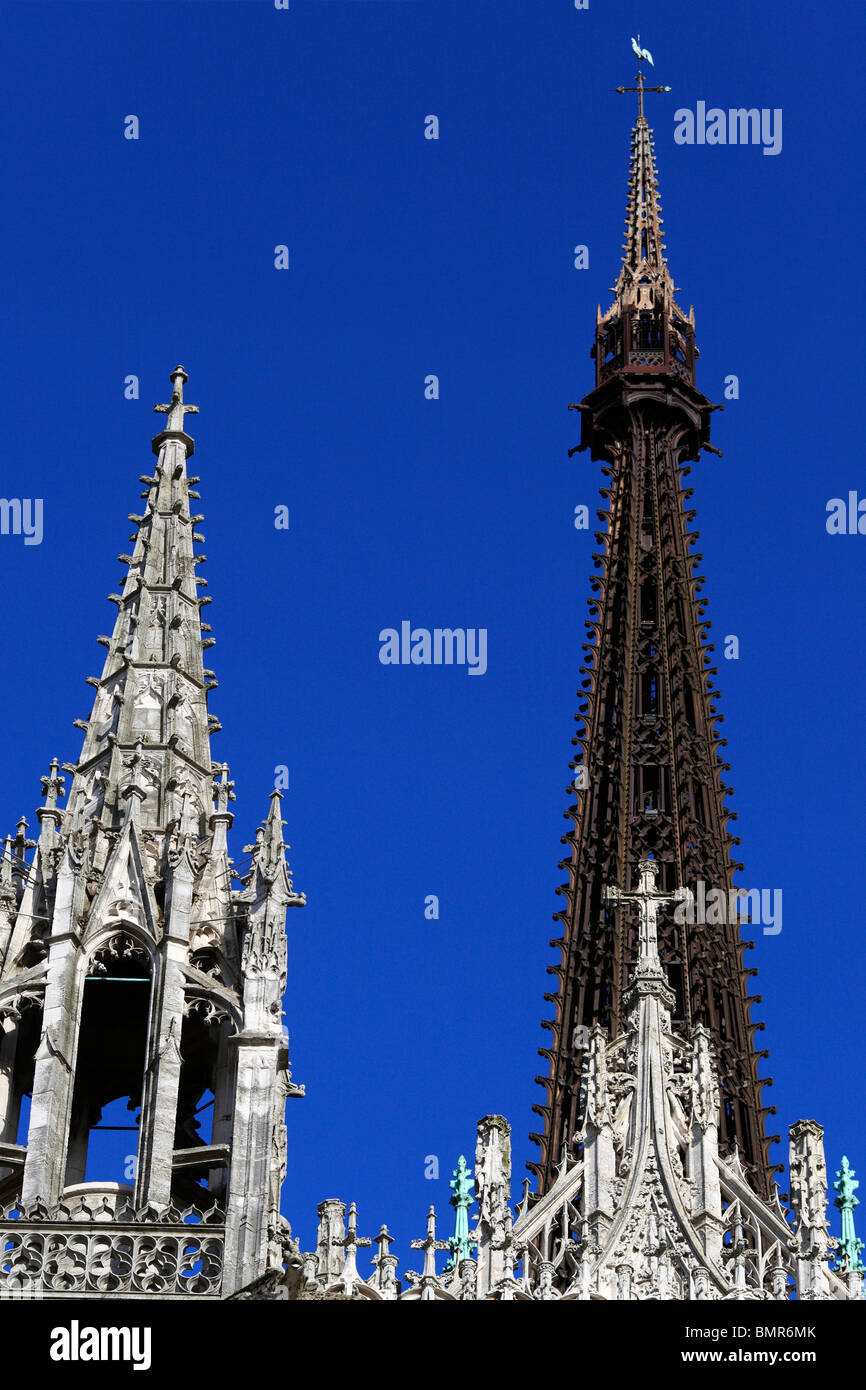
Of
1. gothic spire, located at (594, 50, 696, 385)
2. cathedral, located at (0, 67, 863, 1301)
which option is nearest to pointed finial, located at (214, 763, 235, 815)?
cathedral, located at (0, 67, 863, 1301)

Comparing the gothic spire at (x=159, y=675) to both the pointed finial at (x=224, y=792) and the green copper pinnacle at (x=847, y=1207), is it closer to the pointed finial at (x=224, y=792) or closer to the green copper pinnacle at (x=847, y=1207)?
the pointed finial at (x=224, y=792)

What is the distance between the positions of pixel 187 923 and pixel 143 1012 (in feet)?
6.11

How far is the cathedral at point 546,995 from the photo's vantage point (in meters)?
39.5

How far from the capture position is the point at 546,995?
242 feet

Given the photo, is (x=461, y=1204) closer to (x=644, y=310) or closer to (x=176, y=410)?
(x=176, y=410)

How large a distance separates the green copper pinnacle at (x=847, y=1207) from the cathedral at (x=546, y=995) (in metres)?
0.08

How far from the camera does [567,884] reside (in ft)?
251

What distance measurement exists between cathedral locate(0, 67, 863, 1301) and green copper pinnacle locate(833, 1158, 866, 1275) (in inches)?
3.1

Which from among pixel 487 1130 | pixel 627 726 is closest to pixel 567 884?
pixel 627 726

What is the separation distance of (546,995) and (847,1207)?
1330cm

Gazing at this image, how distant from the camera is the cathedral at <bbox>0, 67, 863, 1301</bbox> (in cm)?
3950

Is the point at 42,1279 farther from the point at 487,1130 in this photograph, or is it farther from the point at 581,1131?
the point at 581,1131
